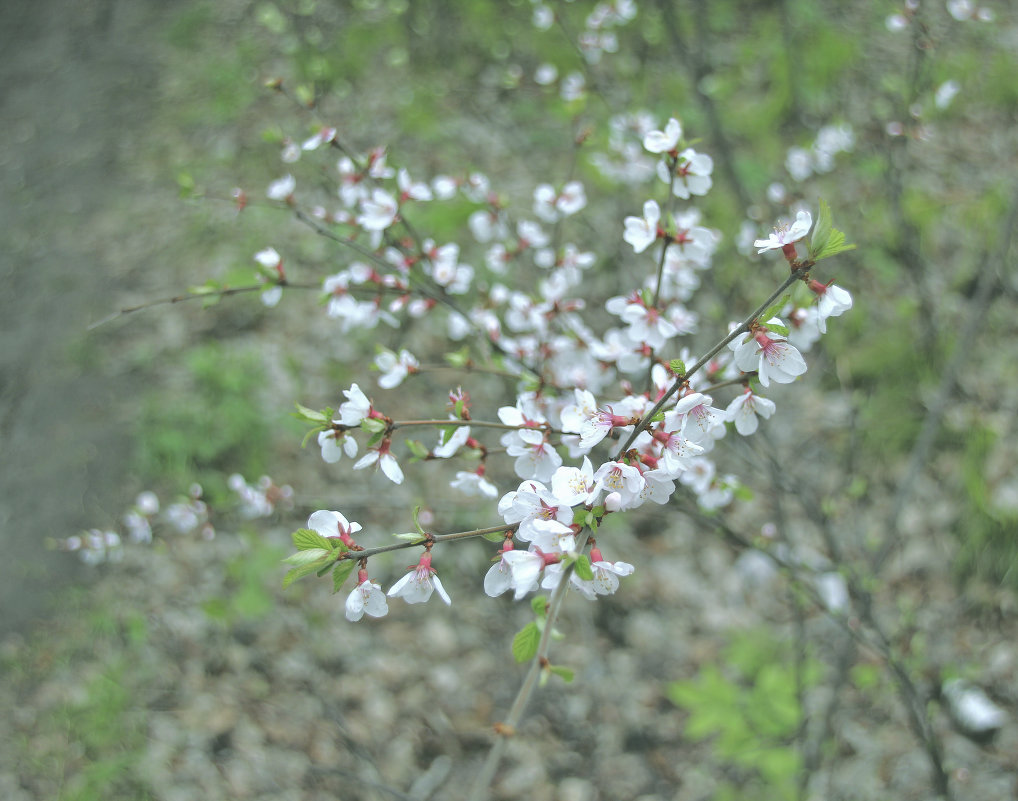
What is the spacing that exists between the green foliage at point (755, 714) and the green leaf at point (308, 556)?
6.68 ft

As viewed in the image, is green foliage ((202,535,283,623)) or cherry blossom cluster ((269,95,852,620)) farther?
green foliage ((202,535,283,623))

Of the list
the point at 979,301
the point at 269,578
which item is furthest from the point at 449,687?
the point at 979,301

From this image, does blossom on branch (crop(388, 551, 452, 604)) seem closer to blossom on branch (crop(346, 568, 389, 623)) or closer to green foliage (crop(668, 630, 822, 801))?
blossom on branch (crop(346, 568, 389, 623))

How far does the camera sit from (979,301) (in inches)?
107

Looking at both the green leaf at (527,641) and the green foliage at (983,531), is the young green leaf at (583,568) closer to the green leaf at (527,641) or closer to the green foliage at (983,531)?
the green leaf at (527,641)

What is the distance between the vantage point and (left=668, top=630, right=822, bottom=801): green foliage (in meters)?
2.42

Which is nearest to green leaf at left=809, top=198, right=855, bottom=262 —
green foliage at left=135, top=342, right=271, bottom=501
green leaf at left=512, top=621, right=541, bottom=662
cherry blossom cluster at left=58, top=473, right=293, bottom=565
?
green leaf at left=512, top=621, right=541, bottom=662

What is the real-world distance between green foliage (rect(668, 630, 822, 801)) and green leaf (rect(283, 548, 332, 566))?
2037mm

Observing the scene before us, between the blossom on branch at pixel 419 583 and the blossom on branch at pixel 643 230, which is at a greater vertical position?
the blossom on branch at pixel 643 230

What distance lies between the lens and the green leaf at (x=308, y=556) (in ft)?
3.27

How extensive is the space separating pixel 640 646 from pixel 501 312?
1767mm

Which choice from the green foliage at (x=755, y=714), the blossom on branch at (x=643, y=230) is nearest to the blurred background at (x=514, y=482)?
the green foliage at (x=755, y=714)

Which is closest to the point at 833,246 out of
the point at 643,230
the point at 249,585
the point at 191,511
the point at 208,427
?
the point at 643,230

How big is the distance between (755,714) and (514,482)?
134cm
